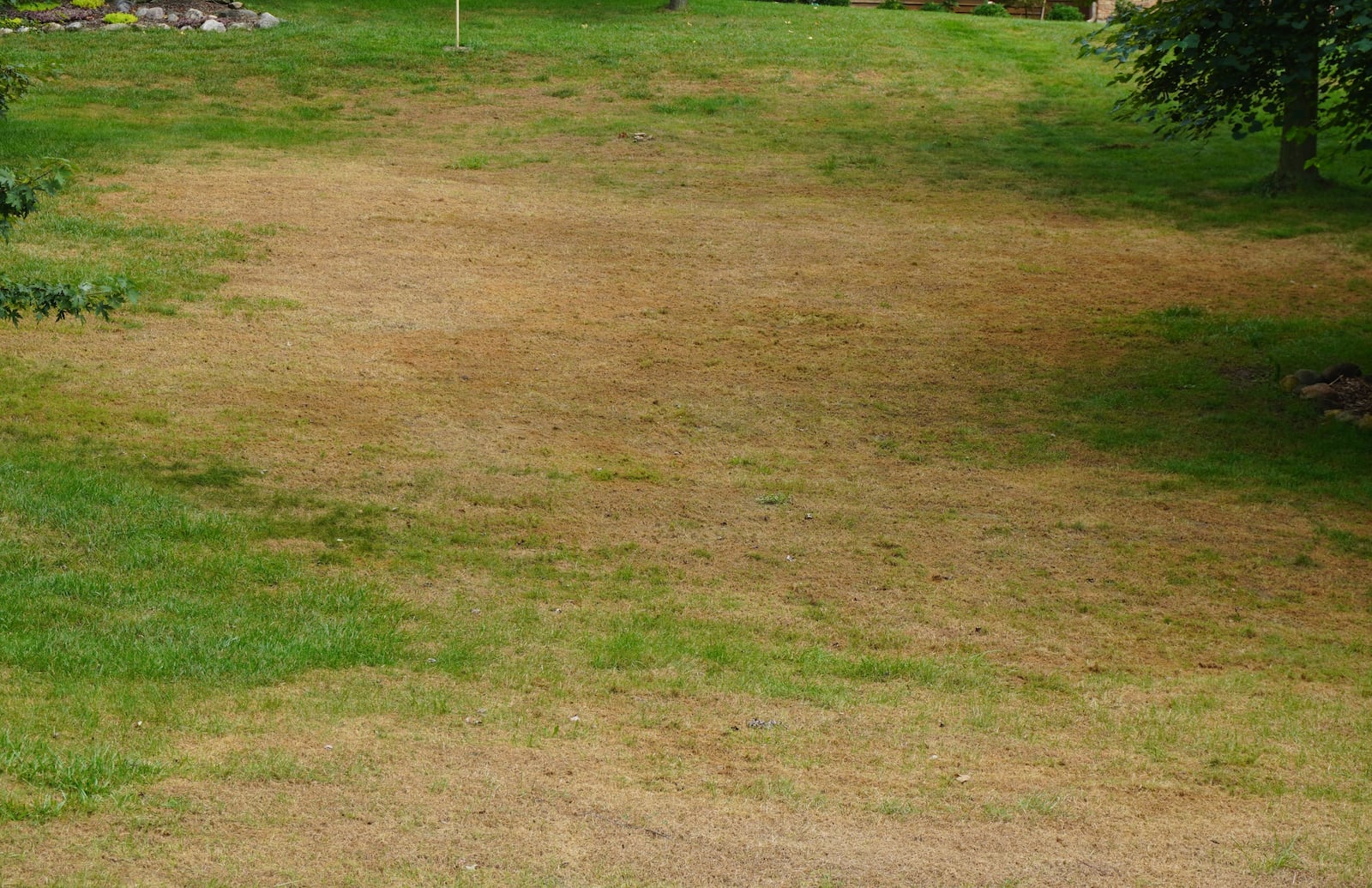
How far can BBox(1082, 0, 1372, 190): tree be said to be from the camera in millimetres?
10031

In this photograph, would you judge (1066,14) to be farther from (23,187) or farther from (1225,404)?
(23,187)

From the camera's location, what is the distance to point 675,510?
30.9 ft

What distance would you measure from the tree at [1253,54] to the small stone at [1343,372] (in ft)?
5.46

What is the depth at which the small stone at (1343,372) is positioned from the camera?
12.0m

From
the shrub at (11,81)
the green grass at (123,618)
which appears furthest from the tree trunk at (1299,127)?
the shrub at (11,81)

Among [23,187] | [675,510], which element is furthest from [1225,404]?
[23,187]

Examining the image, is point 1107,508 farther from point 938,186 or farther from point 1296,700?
point 938,186

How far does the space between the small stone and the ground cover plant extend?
42 cm

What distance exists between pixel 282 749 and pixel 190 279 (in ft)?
29.7

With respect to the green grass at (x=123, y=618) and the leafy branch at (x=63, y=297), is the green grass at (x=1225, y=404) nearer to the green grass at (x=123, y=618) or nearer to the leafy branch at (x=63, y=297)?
the green grass at (x=123, y=618)

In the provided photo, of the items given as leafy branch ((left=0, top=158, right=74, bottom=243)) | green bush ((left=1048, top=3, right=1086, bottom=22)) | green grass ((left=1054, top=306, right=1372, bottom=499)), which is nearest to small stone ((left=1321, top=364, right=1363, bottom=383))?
green grass ((left=1054, top=306, right=1372, bottom=499))

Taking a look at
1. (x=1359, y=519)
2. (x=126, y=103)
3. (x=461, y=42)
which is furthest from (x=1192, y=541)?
(x=461, y=42)

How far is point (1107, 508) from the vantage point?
9.62 meters

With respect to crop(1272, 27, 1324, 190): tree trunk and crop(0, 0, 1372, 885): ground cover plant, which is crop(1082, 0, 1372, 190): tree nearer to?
crop(1272, 27, 1324, 190): tree trunk
